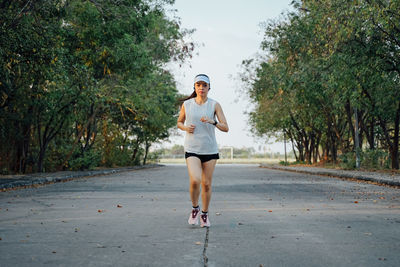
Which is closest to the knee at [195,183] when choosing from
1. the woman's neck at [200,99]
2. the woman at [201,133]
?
the woman at [201,133]

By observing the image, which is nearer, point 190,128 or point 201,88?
point 190,128

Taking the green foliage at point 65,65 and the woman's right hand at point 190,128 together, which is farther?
the green foliage at point 65,65

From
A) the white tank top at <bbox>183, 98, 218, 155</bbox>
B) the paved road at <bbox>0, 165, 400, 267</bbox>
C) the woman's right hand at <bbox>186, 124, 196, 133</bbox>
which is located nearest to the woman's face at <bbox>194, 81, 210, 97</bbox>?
the white tank top at <bbox>183, 98, 218, 155</bbox>

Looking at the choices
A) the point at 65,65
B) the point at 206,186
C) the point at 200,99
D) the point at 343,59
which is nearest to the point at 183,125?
the point at 200,99

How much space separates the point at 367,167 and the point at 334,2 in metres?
12.7

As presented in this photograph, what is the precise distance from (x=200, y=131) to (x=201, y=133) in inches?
1.4

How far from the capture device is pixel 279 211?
952 centimetres

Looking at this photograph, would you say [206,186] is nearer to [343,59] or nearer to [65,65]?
[65,65]

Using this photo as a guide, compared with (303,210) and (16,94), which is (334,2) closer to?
(303,210)

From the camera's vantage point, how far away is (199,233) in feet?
22.5

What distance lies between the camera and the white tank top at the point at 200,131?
707cm

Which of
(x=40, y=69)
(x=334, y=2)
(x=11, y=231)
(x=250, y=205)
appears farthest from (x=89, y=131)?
(x=11, y=231)

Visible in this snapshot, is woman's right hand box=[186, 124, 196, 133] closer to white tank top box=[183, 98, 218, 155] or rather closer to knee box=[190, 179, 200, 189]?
white tank top box=[183, 98, 218, 155]

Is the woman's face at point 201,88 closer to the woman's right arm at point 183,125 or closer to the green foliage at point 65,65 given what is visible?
the woman's right arm at point 183,125
